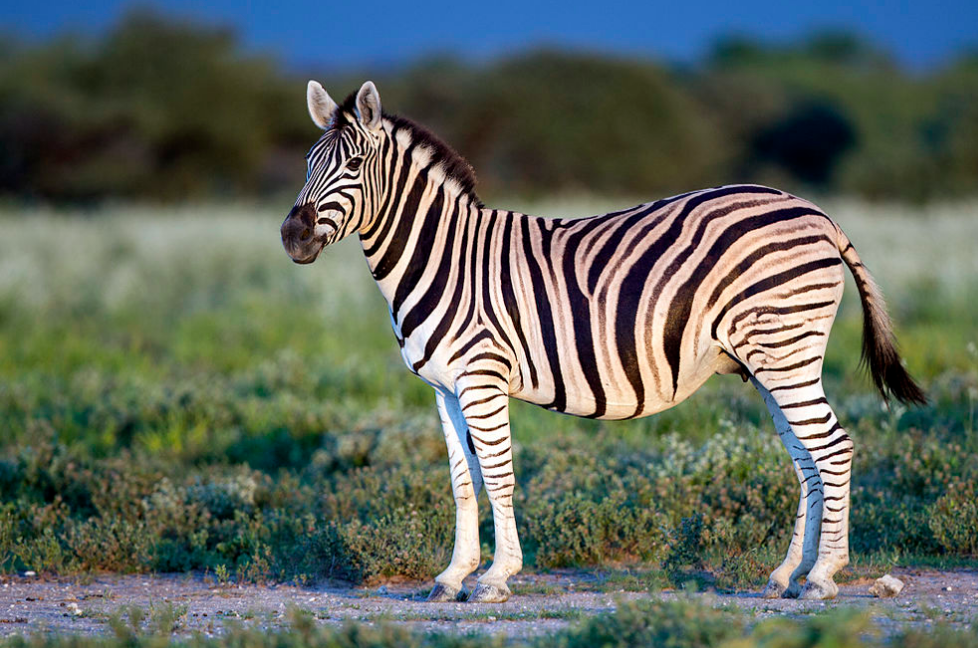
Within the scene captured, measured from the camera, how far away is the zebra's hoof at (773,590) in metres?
5.45

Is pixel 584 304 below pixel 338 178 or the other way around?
below

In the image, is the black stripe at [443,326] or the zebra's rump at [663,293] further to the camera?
the black stripe at [443,326]

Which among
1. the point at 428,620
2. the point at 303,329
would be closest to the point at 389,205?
the point at 428,620

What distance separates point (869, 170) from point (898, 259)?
19.5 meters

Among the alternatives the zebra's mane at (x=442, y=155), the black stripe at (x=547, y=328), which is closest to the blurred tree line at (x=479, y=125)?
the zebra's mane at (x=442, y=155)

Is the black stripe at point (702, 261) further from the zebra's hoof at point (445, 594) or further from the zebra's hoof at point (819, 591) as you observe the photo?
the zebra's hoof at point (445, 594)

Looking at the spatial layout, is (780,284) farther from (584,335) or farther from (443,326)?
(443,326)

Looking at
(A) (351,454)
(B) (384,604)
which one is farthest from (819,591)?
(A) (351,454)

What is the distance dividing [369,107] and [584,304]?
1547 millimetres

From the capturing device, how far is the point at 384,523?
6.56 meters

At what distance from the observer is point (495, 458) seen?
549 centimetres

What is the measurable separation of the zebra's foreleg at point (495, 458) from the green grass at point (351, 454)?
3.02 feet

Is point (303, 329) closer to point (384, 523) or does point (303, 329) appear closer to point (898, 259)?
point (384, 523)

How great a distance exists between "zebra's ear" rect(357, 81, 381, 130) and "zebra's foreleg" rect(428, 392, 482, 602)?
151 centimetres
